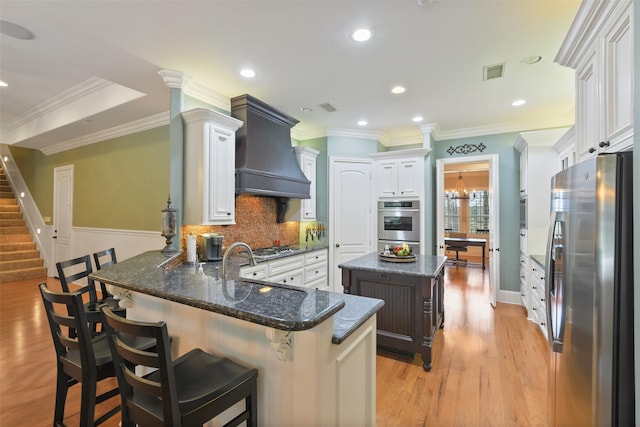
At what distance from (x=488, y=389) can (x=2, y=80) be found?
617 centimetres

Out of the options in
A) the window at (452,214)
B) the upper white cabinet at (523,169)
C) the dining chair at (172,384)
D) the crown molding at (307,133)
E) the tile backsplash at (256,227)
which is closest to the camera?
the dining chair at (172,384)

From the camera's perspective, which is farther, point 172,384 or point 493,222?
point 493,222

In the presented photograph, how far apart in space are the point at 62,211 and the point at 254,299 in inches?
266

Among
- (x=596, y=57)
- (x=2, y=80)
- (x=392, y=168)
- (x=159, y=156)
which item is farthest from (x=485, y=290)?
(x=2, y=80)

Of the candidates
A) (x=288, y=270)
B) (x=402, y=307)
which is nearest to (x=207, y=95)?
(x=288, y=270)

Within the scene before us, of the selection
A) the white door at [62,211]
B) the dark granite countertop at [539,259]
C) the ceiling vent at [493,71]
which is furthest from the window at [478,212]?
the white door at [62,211]

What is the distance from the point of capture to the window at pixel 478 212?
9367mm

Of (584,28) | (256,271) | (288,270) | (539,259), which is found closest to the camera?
(584,28)

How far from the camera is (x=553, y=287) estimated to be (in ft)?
5.43

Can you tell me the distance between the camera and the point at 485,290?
5.42 m

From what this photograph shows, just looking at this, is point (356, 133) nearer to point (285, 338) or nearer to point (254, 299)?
point (254, 299)

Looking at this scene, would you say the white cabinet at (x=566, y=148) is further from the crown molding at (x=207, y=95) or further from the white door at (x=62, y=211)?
the white door at (x=62, y=211)

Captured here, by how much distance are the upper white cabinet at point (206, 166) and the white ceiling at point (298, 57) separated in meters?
0.46

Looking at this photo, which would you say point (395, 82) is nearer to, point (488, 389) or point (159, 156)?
point (488, 389)
